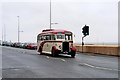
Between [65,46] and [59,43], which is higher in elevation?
[59,43]

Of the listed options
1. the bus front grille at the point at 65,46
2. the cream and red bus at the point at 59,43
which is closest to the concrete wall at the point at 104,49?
the cream and red bus at the point at 59,43

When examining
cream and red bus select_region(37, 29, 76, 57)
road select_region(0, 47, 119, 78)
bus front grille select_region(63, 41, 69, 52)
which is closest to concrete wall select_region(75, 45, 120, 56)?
cream and red bus select_region(37, 29, 76, 57)

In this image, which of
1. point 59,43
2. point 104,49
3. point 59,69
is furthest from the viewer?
point 104,49

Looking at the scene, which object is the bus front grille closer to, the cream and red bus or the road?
the cream and red bus

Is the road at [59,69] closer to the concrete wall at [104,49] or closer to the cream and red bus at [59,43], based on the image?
the cream and red bus at [59,43]

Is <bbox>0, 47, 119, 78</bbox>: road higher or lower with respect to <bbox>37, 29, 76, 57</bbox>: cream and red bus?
lower

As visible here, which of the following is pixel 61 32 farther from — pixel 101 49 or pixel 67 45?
pixel 101 49

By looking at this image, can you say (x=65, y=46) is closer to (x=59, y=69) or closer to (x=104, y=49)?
(x=104, y=49)

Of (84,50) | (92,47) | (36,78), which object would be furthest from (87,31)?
(36,78)

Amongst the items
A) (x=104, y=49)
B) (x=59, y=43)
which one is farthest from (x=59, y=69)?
(x=104, y=49)

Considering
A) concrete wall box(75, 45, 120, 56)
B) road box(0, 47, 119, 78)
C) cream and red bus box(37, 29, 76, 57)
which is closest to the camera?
road box(0, 47, 119, 78)

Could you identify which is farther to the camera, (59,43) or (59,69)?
(59,43)

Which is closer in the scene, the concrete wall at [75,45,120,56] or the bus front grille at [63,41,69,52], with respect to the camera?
the bus front grille at [63,41,69,52]

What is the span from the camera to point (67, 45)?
21.7 metres
